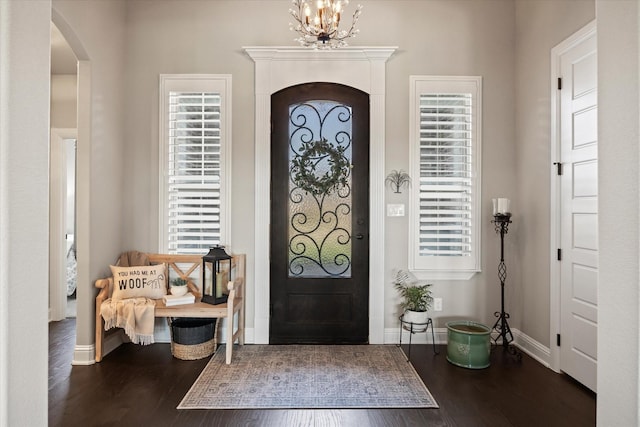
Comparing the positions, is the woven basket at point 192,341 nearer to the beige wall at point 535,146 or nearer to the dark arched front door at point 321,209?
the dark arched front door at point 321,209

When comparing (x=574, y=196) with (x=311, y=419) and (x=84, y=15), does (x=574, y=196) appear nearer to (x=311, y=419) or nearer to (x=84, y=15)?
(x=311, y=419)

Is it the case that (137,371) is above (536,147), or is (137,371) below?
below

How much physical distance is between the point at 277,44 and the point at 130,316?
2.84 meters

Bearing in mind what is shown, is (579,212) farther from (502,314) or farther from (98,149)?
(98,149)

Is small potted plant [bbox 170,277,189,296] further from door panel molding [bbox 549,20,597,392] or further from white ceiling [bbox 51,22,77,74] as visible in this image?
door panel molding [bbox 549,20,597,392]

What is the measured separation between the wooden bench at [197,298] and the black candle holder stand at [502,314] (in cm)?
238

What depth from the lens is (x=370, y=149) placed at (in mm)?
3938

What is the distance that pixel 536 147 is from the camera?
3.60m

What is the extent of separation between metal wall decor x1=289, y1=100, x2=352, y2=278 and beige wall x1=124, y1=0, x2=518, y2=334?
41 centimetres

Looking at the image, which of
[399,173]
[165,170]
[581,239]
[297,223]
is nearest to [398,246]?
[399,173]
